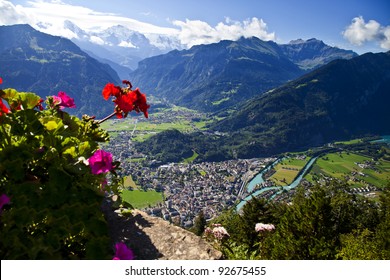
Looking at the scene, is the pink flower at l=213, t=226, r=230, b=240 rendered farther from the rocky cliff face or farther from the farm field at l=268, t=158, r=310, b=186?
the farm field at l=268, t=158, r=310, b=186

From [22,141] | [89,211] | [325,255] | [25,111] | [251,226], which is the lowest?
[251,226]

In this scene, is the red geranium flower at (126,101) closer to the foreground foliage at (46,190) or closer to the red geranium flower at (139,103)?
the red geranium flower at (139,103)

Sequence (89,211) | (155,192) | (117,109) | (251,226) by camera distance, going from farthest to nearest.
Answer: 1. (155,192)
2. (251,226)
3. (117,109)
4. (89,211)

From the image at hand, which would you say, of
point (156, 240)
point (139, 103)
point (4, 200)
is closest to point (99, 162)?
point (4, 200)

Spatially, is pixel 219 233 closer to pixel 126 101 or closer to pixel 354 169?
pixel 126 101

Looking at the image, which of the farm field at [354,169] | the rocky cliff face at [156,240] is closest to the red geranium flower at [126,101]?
the rocky cliff face at [156,240]

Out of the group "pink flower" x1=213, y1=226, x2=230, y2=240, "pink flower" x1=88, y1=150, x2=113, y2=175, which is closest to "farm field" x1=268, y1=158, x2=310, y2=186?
"pink flower" x1=213, y1=226, x2=230, y2=240
